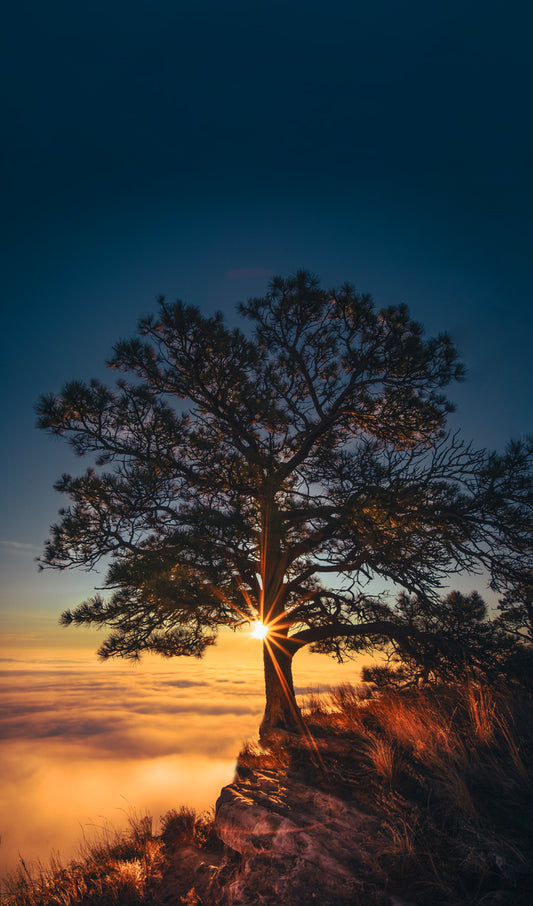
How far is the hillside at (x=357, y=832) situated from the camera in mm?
3477

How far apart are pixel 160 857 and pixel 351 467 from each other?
6.92 meters

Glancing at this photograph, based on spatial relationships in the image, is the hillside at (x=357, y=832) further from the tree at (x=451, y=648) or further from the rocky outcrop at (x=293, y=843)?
the tree at (x=451, y=648)

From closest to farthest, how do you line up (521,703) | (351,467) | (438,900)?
1. (438,900)
2. (521,703)
3. (351,467)

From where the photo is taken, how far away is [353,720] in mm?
7012

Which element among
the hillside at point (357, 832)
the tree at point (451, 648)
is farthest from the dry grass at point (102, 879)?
the tree at point (451, 648)

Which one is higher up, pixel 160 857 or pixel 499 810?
pixel 499 810

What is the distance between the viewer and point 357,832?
425cm

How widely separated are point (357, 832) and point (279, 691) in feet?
16.5

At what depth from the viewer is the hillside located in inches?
137

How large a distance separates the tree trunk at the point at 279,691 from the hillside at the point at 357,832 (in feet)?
6.55

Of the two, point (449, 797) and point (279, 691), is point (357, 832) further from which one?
point (279, 691)

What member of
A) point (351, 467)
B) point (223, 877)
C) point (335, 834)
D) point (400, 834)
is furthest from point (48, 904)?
point (351, 467)

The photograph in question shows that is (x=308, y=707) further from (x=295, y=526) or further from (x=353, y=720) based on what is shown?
(x=295, y=526)

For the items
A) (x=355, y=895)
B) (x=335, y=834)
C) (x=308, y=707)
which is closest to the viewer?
(x=355, y=895)
